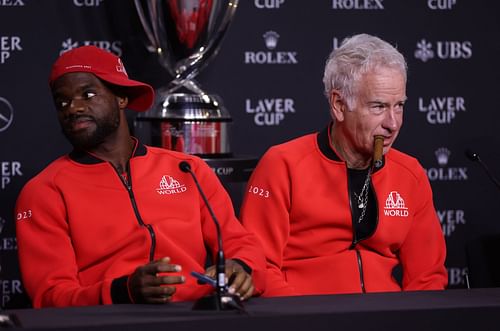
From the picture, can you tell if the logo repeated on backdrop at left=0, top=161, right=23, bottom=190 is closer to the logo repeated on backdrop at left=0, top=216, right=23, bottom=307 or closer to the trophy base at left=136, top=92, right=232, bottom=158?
the logo repeated on backdrop at left=0, top=216, right=23, bottom=307

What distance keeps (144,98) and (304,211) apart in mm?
573

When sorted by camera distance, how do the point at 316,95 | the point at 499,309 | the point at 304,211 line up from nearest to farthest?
the point at 499,309 < the point at 304,211 < the point at 316,95

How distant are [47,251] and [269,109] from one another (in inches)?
55.4

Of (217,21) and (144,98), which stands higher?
(217,21)

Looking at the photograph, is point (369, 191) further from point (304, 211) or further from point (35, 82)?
point (35, 82)

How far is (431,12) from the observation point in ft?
12.2

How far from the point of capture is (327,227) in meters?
2.68

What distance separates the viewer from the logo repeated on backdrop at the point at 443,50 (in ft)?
12.2

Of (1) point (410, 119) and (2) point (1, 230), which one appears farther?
(1) point (410, 119)

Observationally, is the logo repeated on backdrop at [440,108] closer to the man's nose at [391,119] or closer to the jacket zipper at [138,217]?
the man's nose at [391,119]

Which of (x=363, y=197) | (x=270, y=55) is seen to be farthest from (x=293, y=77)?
(x=363, y=197)

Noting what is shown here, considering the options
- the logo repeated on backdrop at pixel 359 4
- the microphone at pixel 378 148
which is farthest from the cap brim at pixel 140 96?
the logo repeated on backdrop at pixel 359 4

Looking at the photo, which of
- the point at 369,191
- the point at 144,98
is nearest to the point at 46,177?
the point at 144,98

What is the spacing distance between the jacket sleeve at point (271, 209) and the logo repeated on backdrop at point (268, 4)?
39.8 inches
